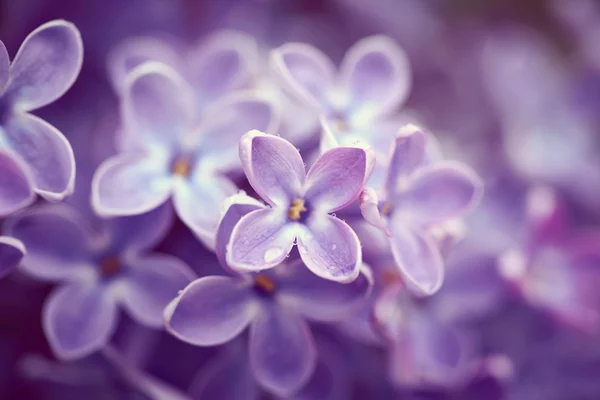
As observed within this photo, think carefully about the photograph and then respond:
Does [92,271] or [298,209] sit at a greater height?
[298,209]

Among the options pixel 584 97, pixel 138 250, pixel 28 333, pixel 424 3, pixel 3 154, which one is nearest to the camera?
pixel 3 154

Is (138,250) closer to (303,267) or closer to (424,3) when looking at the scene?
(303,267)

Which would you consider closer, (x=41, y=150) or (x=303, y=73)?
(x=41, y=150)

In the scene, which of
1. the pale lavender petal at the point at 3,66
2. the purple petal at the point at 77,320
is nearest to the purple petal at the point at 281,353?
the purple petal at the point at 77,320

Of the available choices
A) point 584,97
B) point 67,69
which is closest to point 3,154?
point 67,69

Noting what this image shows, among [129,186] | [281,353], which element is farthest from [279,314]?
[129,186]

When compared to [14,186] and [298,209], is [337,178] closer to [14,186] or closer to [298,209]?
[298,209]
